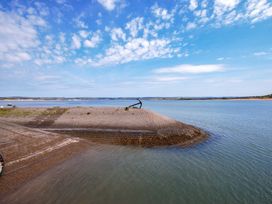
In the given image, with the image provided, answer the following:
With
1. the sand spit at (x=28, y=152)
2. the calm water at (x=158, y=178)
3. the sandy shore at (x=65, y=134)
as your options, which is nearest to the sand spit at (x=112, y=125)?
the sandy shore at (x=65, y=134)

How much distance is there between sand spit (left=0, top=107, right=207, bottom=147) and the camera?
1007 inches

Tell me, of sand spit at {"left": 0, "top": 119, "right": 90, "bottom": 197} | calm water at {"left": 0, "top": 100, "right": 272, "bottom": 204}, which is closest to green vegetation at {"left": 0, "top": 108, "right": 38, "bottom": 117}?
sand spit at {"left": 0, "top": 119, "right": 90, "bottom": 197}

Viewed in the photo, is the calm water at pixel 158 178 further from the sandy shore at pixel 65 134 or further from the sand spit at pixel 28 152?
the sandy shore at pixel 65 134

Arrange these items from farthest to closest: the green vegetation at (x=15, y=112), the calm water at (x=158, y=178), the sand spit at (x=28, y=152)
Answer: the green vegetation at (x=15, y=112) < the sand spit at (x=28, y=152) < the calm water at (x=158, y=178)

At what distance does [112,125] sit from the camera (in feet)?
102

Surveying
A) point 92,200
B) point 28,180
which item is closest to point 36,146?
point 28,180

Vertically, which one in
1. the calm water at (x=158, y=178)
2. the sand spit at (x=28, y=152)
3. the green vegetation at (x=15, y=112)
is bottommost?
the calm water at (x=158, y=178)

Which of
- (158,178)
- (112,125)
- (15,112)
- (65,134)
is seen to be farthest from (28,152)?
(15,112)

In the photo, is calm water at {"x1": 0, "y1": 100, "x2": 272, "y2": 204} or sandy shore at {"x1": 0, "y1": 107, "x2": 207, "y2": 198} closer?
calm water at {"x1": 0, "y1": 100, "x2": 272, "y2": 204}

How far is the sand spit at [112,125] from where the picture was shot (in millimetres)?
25578

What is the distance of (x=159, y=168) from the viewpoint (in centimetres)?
1633

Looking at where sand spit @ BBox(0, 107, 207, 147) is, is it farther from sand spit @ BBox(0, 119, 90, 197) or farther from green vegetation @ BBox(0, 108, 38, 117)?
sand spit @ BBox(0, 119, 90, 197)

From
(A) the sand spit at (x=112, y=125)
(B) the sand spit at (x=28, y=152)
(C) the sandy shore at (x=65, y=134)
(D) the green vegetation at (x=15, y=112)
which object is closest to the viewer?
(B) the sand spit at (x=28, y=152)

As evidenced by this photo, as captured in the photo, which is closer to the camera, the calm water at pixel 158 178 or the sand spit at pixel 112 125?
the calm water at pixel 158 178
